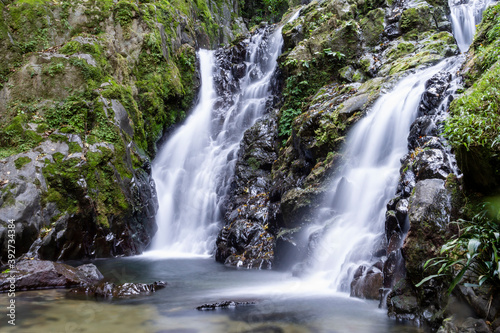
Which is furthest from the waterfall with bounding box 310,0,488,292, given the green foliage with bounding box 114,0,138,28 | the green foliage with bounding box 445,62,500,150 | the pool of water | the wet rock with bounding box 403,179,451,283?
the green foliage with bounding box 114,0,138,28

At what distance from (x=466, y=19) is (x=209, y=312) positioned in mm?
16519

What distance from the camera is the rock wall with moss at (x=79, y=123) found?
9.47 metres

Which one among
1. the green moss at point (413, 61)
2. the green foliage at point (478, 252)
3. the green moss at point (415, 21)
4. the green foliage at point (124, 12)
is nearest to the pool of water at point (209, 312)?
the green foliage at point (478, 252)

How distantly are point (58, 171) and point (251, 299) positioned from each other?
727cm

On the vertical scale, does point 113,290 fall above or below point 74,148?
below

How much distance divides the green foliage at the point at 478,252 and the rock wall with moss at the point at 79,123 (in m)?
9.51

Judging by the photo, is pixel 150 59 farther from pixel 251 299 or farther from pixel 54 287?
pixel 251 299

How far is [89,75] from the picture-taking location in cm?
1176

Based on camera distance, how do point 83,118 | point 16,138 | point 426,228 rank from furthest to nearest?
point 83,118
point 16,138
point 426,228

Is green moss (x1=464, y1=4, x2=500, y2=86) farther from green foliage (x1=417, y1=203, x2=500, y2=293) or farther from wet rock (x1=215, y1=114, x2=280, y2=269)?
wet rock (x1=215, y1=114, x2=280, y2=269)

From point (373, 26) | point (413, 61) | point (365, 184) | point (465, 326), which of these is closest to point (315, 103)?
point (413, 61)

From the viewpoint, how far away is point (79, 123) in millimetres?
11070

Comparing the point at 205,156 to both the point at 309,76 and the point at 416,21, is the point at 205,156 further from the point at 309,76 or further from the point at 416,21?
the point at 416,21

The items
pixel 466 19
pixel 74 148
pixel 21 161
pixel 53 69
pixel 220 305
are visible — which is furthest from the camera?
pixel 466 19
